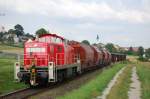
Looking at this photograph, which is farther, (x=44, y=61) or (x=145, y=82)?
(x=145, y=82)

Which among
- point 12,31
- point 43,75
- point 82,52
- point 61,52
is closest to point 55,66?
point 43,75

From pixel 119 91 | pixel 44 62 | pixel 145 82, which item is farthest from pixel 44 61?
pixel 145 82

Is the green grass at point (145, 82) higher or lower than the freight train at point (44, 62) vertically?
lower

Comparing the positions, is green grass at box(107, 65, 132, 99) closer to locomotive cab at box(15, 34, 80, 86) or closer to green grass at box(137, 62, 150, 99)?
green grass at box(137, 62, 150, 99)

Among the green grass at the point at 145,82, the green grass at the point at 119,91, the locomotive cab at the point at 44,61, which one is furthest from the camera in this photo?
the locomotive cab at the point at 44,61

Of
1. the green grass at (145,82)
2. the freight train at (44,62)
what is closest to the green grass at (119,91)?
the green grass at (145,82)

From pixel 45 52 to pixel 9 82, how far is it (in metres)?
3.75

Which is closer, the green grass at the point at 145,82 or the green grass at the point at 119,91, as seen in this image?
the green grass at the point at 119,91

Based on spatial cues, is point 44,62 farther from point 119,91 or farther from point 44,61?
point 119,91

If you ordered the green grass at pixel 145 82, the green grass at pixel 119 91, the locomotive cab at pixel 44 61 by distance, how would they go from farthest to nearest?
the locomotive cab at pixel 44 61, the green grass at pixel 145 82, the green grass at pixel 119 91

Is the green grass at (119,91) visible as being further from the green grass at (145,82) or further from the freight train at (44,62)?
the freight train at (44,62)

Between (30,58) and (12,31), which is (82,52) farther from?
(12,31)

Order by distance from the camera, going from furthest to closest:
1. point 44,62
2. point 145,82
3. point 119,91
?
point 145,82
point 44,62
point 119,91

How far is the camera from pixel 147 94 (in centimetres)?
2061
